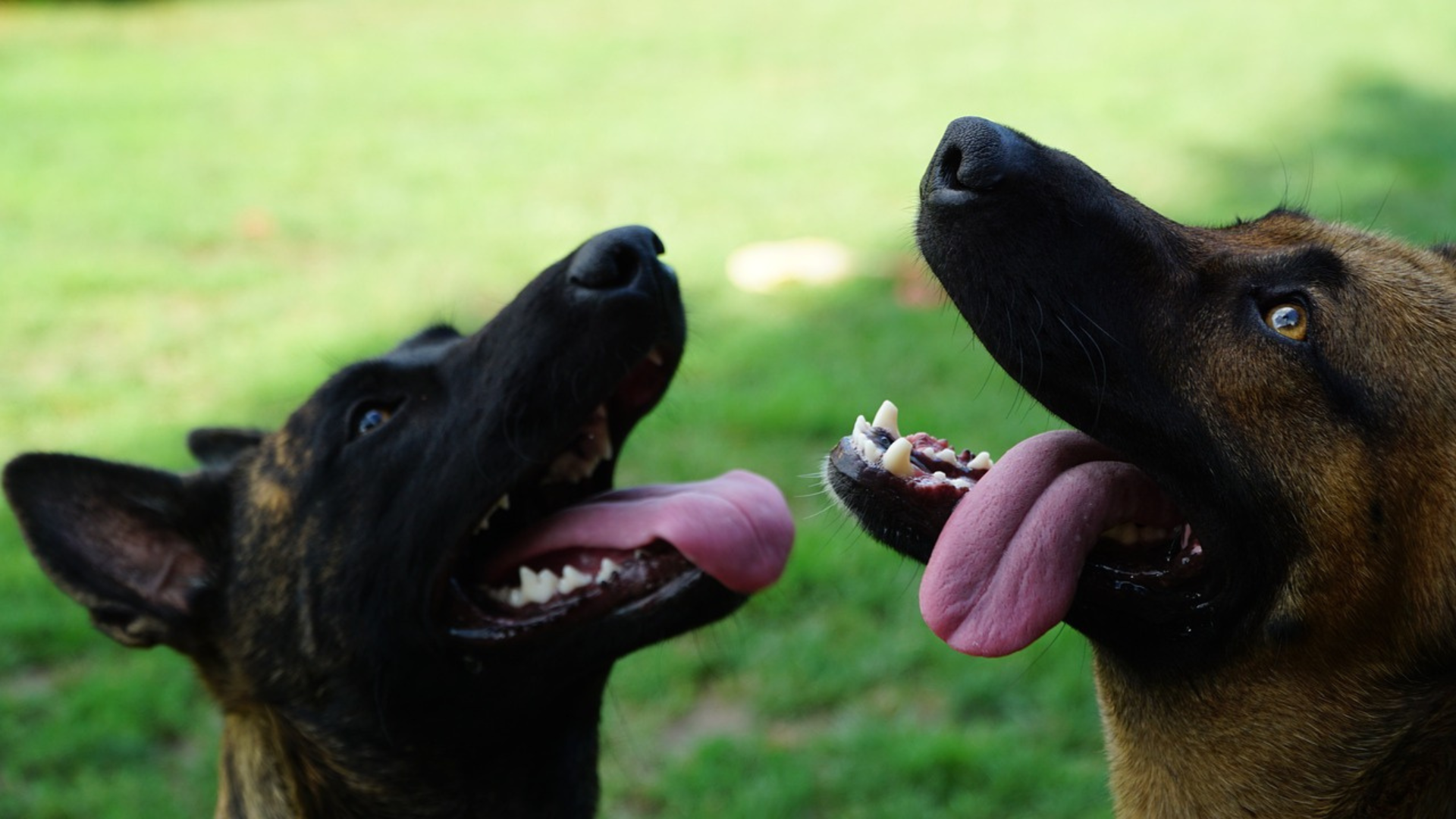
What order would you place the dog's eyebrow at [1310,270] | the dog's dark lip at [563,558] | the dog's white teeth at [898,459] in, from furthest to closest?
the dog's dark lip at [563,558]
the dog's white teeth at [898,459]
the dog's eyebrow at [1310,270]

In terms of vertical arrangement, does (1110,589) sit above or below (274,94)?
above

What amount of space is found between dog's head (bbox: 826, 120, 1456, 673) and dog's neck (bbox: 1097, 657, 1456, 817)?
8 cm

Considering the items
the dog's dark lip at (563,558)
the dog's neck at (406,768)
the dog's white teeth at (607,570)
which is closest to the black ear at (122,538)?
the dog's neck at (406,768)

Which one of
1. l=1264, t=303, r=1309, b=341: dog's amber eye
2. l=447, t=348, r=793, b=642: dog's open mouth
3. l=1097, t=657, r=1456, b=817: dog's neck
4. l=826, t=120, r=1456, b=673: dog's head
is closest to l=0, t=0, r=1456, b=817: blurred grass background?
l=447, t=348, r=793, b=642: dog's open mouth

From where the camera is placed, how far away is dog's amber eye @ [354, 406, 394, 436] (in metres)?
3.72

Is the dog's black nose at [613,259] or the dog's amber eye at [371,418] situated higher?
the dog's black nose at [613,259]

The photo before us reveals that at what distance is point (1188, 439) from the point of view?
2.86 m

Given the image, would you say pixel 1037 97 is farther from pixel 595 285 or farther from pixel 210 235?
pixel 595 285

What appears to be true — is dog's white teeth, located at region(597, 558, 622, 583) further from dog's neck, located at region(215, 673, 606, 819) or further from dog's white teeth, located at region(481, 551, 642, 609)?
dog's neck, located at region(215, 673, 606, 819)

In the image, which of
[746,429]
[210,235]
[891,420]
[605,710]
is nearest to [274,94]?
[210,235]

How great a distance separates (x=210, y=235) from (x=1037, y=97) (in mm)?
7594

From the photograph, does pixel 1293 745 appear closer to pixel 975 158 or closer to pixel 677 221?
pixel 975 158

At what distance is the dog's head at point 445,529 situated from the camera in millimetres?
3461

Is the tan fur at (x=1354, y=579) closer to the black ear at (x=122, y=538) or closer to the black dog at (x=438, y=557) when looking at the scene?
the black dog at (x=438, y=557)
